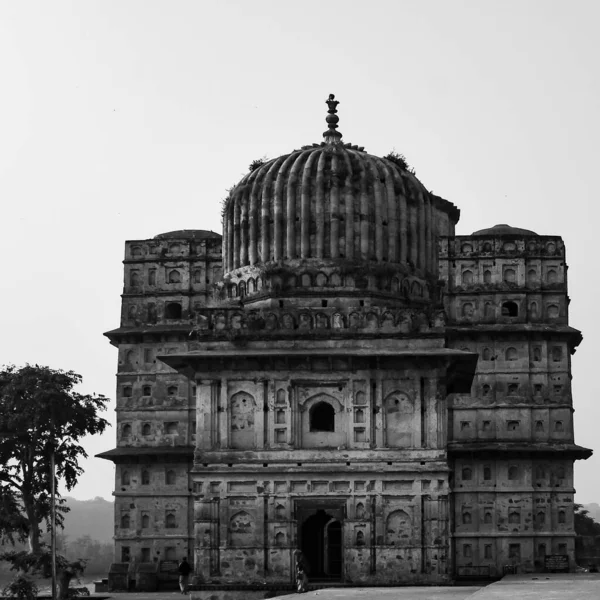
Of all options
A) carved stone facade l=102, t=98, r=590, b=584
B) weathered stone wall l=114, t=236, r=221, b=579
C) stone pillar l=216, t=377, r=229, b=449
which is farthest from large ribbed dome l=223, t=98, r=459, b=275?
weathered stone wall l=114, t=236, r=221, b=579

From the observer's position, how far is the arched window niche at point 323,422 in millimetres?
45188

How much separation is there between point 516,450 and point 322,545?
19.5m

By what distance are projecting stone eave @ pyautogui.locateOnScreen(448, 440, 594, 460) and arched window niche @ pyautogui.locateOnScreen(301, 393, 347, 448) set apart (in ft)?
65.3

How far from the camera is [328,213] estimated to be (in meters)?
48.8

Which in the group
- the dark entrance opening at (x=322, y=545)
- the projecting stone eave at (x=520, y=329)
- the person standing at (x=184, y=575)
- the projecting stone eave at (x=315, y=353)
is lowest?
the person standing at (x=184, y=575)

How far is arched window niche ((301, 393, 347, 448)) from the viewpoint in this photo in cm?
4519

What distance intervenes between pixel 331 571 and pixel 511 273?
24.5 metres

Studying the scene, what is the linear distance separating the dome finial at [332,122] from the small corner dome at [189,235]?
18.4m

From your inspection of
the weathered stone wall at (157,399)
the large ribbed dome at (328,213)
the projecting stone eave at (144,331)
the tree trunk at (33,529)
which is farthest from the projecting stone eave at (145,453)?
the large ribbed dome at (328,213)

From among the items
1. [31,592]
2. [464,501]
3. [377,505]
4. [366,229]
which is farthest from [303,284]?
[464,501]

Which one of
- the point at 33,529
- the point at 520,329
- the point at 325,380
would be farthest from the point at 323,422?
the point at 520,329

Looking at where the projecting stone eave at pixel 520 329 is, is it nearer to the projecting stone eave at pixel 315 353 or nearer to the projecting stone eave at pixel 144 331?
the projecting stone eave at pixel 144 331

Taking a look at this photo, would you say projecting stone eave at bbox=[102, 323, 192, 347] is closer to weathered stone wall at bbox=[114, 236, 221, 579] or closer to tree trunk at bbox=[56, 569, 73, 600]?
weathered stone wall at bbox=[114, 236, 221, 579]

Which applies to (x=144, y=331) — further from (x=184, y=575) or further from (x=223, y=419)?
(x=223, y=419)
